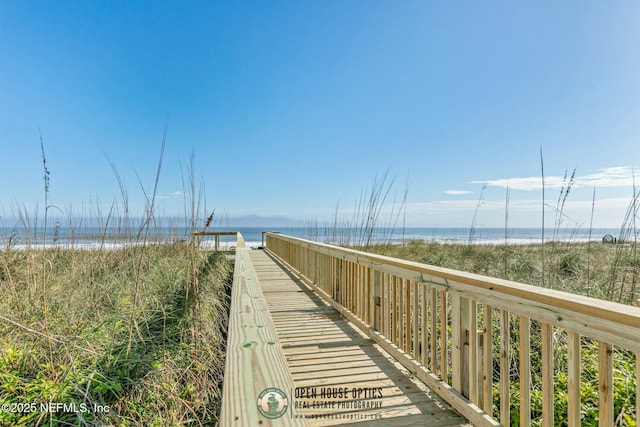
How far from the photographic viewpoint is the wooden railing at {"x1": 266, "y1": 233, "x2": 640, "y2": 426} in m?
1.12

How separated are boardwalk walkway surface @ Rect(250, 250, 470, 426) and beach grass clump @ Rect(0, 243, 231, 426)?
0.73 meters

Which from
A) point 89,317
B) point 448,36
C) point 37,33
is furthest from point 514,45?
point 37,33

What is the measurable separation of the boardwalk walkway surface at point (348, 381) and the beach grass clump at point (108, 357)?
0.73 meters

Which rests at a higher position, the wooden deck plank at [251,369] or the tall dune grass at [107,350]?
the wooden deck plank at [251,369]

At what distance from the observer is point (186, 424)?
225cm

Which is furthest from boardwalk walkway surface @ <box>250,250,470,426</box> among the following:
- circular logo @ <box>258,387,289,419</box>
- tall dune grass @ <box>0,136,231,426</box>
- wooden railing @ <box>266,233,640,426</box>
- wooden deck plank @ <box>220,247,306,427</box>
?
tall dune grass @ <box>0,136,231,426</box>

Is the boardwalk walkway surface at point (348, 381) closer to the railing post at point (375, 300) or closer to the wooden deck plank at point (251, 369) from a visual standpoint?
the railing post at point (375, 300)

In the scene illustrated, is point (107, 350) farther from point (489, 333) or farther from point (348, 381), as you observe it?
point (489, 333)

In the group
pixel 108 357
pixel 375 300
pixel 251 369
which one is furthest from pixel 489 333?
pixel 108 357

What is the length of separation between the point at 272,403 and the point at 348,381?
6.30 feet

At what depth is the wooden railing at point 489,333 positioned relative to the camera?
3.67 ft

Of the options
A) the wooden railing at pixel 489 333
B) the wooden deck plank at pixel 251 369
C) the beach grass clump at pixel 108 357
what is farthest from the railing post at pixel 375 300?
the wooden deck plank at pixel 251 369

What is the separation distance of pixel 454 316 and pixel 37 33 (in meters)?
8.56

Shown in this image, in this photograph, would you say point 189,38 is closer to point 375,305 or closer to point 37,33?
point 37,33
